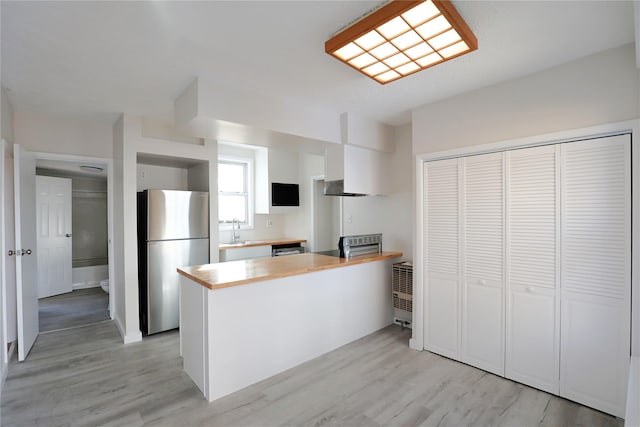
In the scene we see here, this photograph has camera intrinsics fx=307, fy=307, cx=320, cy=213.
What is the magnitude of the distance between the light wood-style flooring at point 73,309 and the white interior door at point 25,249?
1.49 feet

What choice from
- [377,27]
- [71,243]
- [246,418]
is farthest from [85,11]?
[71,243]

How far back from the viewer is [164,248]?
11.5 feet

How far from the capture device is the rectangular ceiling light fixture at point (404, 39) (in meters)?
1.56

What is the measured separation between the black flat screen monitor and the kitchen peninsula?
233 centimetres

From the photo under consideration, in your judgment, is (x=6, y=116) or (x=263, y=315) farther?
(x=6, y=116)

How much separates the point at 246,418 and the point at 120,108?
121 inches

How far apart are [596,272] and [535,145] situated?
A: 1.00 m

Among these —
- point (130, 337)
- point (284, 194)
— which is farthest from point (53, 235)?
point (284, 194)

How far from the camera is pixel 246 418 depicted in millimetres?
2031

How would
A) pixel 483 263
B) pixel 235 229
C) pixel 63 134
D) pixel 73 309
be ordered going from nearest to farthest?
1. pixel 483 263
2. pixel 63 134
3. pixel 73 309
4. pixel 235 229

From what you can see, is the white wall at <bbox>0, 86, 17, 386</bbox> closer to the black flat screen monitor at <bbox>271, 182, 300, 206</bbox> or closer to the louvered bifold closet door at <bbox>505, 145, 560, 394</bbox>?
the black flat screen monitor at <bbox>271, 182, 300, 206</bbox>

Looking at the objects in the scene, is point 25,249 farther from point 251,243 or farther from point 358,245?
point 358,245

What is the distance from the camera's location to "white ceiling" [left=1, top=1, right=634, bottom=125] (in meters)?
1.63

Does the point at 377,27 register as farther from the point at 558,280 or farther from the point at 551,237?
the point at 558,280
